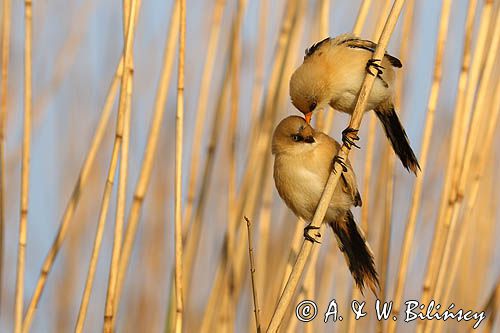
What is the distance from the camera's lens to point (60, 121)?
2545 millimetres

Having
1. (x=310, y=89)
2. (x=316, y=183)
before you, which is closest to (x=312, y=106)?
(x=310, y=89)

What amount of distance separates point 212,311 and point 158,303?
2.71 feet

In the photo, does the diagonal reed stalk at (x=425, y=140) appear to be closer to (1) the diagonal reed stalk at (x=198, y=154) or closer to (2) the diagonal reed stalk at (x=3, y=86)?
(1) the diagonal reed stalk at (x=198, y=154)

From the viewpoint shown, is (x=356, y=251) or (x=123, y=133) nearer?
(x=123, y=133)

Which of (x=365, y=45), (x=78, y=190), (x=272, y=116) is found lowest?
(x=78, y=190)

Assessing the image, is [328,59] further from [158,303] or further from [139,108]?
[158,303]

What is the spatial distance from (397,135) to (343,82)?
0.18 metres

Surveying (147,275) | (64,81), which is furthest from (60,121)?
(147,275)

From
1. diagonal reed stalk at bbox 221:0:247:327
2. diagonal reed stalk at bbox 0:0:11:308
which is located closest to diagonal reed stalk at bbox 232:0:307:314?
diagonal reed stalk at bbox 221:0:247:327

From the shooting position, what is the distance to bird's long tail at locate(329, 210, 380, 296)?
1.52 meters

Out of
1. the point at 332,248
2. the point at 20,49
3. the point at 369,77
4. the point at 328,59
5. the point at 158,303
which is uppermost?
the point at 20,49

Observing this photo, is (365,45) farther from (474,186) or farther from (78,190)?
(78,190)

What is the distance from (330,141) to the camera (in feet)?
5.17

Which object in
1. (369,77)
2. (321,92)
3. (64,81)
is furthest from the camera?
(64,81)
